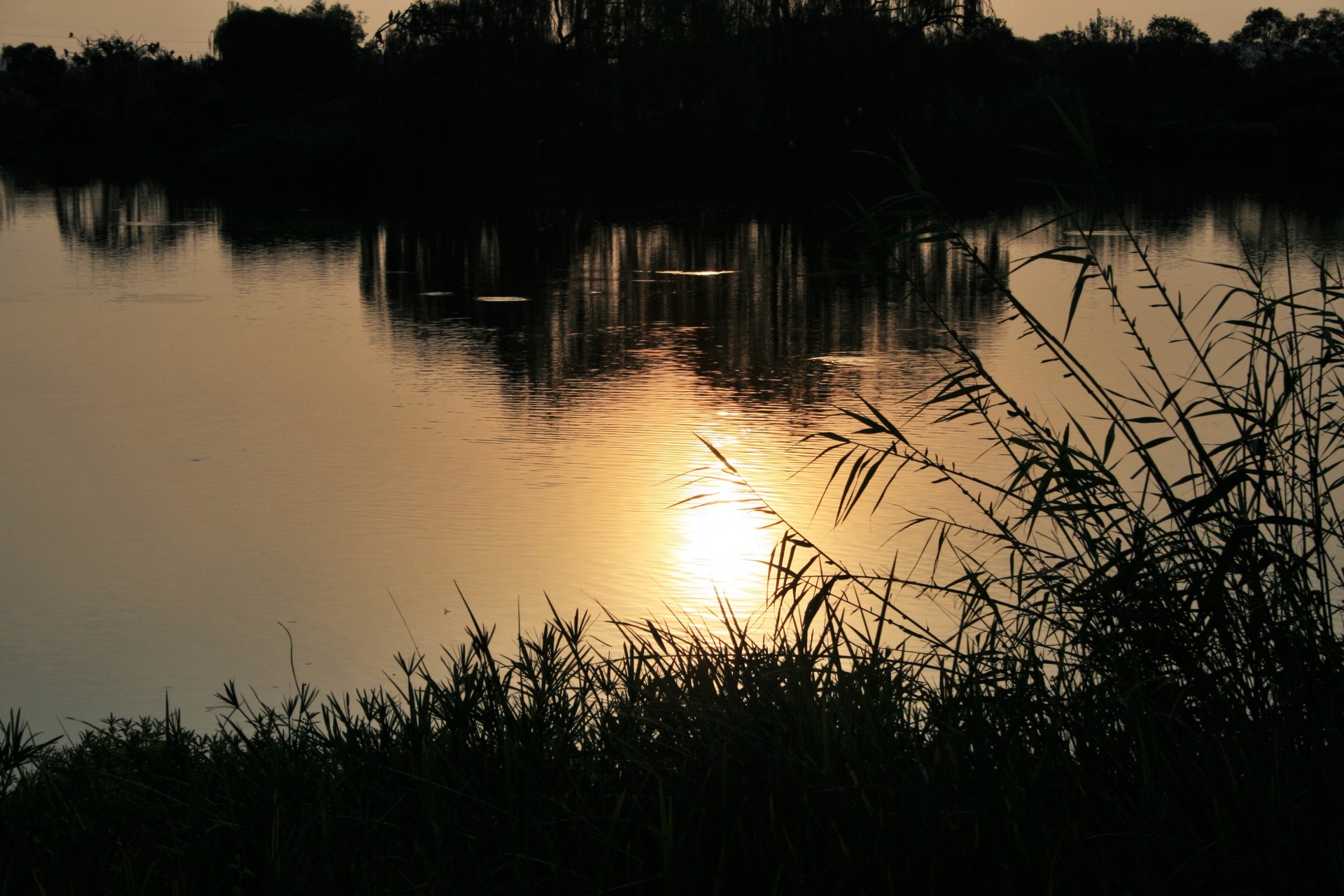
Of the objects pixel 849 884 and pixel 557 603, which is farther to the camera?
pixel 557 603

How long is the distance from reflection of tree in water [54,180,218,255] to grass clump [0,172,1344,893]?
45.8ft

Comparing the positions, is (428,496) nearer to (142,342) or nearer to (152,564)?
(152,564)

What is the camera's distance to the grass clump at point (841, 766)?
A: 6.53 feet

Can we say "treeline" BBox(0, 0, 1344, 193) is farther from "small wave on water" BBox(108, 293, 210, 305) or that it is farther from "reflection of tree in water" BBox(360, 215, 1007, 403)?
"small wave on water" BBox(108, 293, 210, 305)

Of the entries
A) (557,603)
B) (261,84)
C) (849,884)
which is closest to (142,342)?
(557,603)

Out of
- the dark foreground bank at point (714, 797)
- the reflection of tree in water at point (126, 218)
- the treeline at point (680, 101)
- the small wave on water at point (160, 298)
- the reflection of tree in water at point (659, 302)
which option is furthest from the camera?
the treeline at point (680, 101)

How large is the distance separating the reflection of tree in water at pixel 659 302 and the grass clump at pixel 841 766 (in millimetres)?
3315

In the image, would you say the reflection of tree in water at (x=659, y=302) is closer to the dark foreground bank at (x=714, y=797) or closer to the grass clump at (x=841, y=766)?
the grass clump at (x=841, y=766)

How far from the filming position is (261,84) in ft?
146

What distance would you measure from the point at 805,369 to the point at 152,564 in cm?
435

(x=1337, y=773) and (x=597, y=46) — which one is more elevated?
(x=597, y=46)

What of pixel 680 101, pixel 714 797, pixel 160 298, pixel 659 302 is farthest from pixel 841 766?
pixel 680 101

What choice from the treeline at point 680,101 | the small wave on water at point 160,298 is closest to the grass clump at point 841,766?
the small wave on water at point 160,298

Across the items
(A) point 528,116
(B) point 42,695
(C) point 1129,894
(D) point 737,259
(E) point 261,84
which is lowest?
(B) point 42,695
